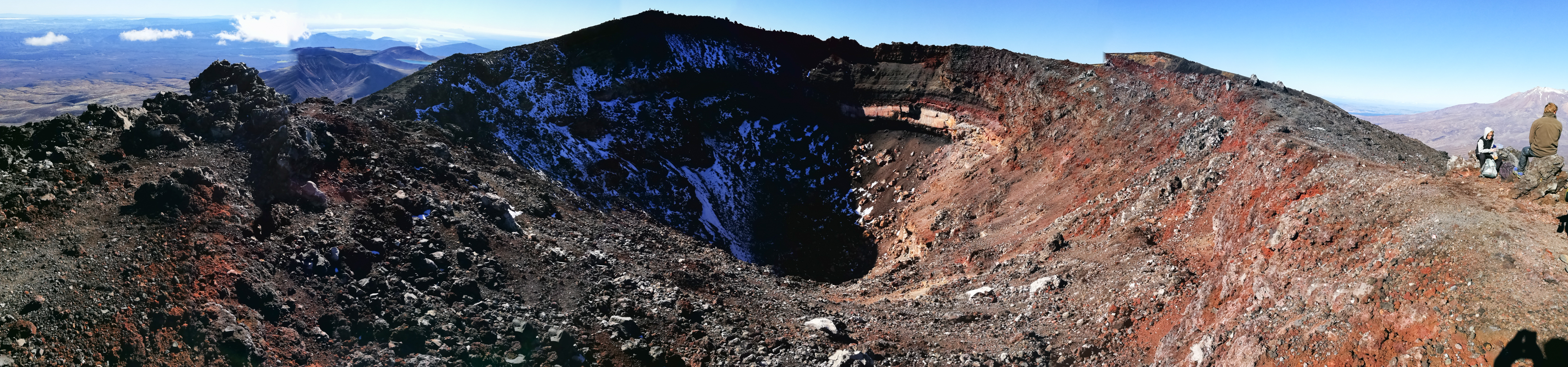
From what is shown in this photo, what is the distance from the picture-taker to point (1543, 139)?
414 inches

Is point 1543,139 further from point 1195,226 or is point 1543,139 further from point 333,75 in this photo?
point 333,75

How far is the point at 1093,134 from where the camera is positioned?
24656 mm

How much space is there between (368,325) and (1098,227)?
1924 centimetres

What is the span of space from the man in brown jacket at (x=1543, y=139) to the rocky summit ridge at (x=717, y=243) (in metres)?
0.76

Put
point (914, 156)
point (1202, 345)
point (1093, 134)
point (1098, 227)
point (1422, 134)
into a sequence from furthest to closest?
point (1422, 134) < point (914, 156) < point (1093, 134) < point (1098, 227) < point (1202, 345)

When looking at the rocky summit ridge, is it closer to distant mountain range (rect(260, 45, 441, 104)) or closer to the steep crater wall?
the steep crater wall

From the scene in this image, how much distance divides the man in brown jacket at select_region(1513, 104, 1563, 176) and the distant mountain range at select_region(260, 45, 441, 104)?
133 metres

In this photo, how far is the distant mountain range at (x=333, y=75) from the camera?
379 ft

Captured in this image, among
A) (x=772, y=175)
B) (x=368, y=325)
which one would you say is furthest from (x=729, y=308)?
(x=772, y=175)

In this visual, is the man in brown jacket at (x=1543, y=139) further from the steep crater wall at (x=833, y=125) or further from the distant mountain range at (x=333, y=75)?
the distant mountain range at (x=333, y=75)

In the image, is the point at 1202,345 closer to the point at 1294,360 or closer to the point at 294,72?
the point at 1294,360

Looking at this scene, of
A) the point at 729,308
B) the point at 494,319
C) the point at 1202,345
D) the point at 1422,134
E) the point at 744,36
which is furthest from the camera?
the point at 1422,134

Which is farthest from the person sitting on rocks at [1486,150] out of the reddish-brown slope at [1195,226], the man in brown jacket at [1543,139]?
the reddish-brown slope at [1195,226]

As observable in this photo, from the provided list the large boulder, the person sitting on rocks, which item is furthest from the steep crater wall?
the large boulder
